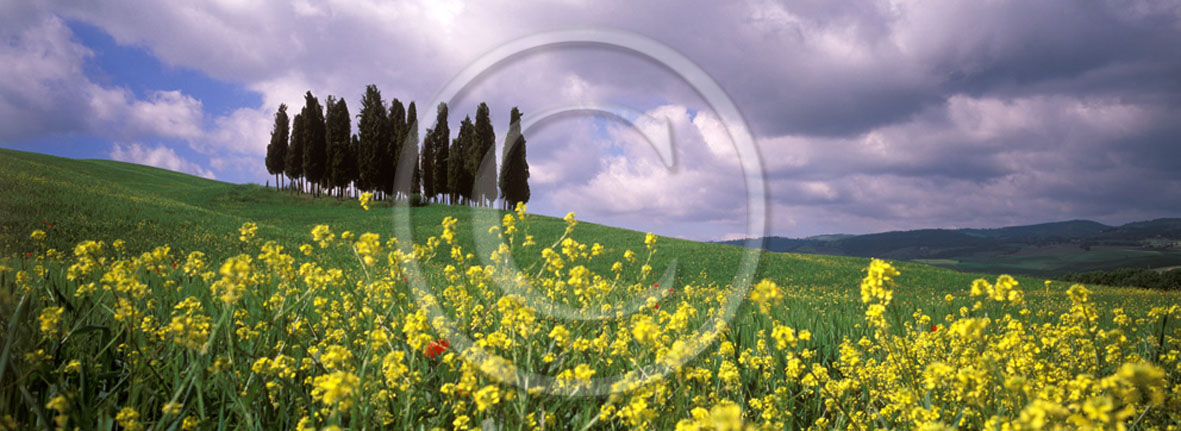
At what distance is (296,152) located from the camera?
53250 mm

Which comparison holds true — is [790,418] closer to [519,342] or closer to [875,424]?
[875,424]

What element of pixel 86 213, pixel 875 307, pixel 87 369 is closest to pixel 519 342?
pixel 875 307

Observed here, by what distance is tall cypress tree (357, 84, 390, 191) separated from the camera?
156 ft

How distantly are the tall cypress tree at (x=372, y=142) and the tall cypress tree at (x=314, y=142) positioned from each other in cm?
592

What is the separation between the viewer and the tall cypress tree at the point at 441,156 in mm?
49969

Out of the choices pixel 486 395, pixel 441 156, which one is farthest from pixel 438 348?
pixel 441 156

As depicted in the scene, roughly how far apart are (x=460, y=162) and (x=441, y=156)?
13.9 feet

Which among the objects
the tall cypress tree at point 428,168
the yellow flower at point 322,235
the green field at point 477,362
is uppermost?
the tall cypress tree at point 428,168

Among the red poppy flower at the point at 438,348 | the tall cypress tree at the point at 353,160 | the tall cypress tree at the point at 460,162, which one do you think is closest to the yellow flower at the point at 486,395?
the red poppy flower at the point at 438,348

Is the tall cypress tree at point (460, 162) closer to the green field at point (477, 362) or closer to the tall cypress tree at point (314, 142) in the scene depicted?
the tall cypress tree at point (314, 142)

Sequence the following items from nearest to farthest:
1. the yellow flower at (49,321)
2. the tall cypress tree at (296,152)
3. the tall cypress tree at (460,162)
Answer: the yellow flower at (49,321)
the tall cypress tree at (460,162)
the tall cypress tree at (296,152)

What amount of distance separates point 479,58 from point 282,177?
208 ft

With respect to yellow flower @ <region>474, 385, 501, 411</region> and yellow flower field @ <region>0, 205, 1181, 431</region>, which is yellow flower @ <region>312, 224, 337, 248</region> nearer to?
yellow flower field @ <region>0, 205, 1181, 431</region>

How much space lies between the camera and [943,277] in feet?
93.8
